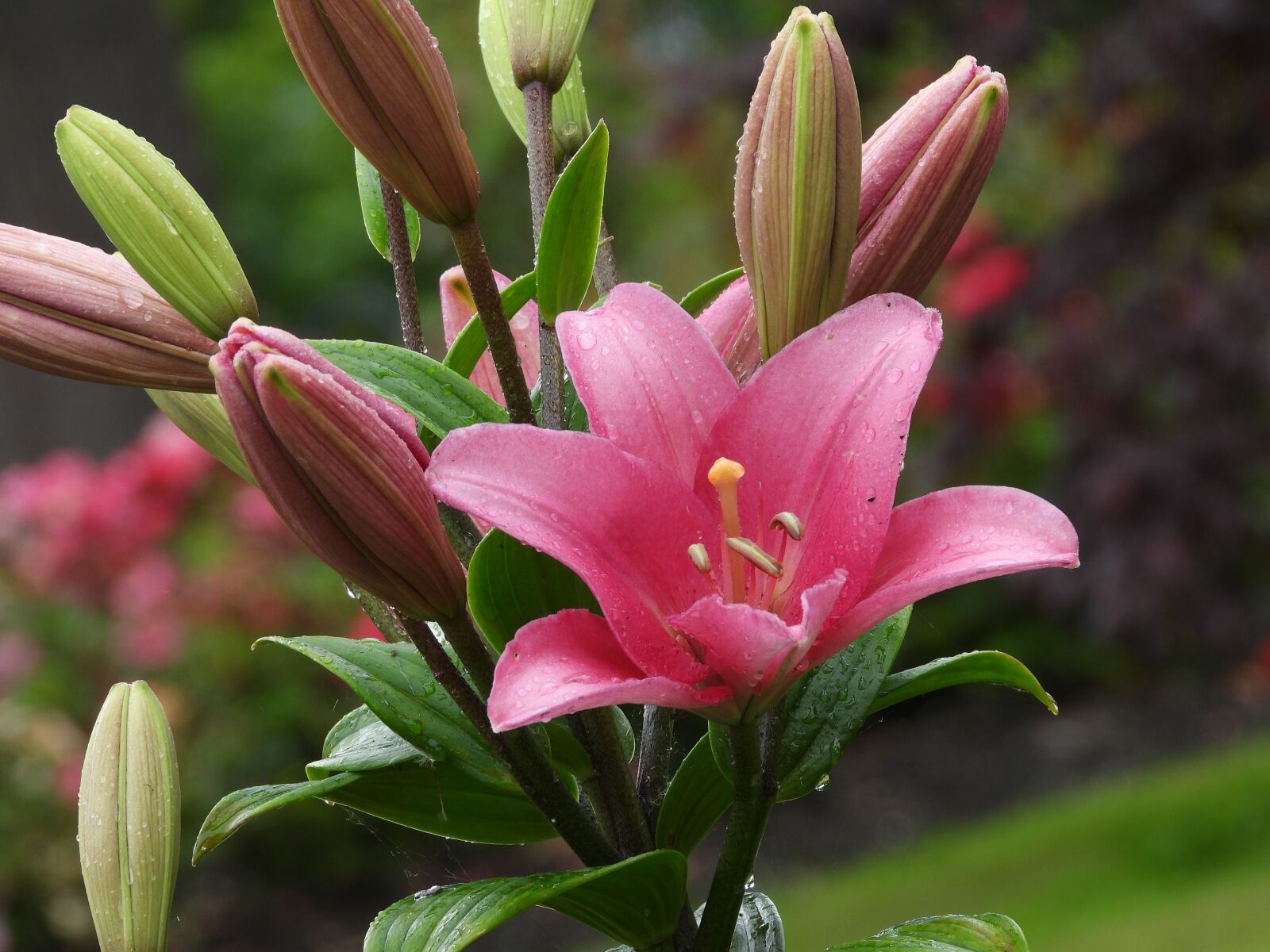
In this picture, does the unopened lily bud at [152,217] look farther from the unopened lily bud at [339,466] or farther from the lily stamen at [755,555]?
the lily stamen at [755,555]

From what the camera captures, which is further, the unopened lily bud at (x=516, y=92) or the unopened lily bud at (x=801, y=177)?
the unopened lily bud at (x=516, y=92)

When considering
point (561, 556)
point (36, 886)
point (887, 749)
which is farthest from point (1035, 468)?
point (561, 556)

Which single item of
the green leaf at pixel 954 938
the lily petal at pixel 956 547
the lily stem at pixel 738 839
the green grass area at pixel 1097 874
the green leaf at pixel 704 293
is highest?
the green leaf at pixel 704 293

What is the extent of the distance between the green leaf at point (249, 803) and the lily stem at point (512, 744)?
5 cm

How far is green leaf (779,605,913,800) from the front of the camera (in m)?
0.49

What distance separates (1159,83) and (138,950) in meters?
2.88

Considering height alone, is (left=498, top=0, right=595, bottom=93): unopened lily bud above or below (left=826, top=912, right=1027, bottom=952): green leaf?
above

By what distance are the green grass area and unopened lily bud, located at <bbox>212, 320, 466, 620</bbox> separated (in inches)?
97.0

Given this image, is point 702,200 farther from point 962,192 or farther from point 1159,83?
point 962,192

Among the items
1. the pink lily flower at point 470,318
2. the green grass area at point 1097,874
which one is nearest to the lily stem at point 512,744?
the pink lily flower at point 470,318

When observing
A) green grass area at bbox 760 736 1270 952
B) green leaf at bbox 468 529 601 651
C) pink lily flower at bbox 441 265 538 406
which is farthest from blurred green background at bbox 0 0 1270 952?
green leaf at bbox 468 529 601 651

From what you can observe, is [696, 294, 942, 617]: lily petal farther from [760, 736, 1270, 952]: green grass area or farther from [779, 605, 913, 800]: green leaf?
[760, 736, 1270, 952]: green grass area

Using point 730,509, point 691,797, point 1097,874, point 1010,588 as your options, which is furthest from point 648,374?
point 1010,588

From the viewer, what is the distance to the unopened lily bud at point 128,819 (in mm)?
485
